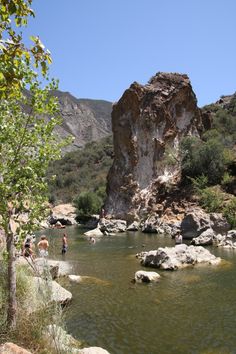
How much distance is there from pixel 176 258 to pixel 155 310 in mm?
10464

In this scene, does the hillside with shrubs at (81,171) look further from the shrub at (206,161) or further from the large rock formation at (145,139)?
the shrub at (206,161)

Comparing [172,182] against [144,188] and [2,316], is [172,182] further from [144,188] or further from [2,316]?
[2,316]

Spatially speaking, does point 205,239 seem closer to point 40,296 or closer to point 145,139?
point 40,296

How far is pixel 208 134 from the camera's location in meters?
69.0

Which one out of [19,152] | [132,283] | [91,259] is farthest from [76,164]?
[19,152]

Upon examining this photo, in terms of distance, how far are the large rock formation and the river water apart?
3750 centimetres

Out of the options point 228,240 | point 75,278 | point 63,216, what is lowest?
point 75,278

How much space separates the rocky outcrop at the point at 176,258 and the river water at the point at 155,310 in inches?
32.7

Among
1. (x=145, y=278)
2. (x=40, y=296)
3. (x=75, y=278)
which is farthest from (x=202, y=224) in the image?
(x=40, y=296)

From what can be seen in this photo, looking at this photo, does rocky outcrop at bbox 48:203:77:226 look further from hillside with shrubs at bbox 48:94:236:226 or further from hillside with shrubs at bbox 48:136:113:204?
hillside with shrubs at bbox 48:136:113:204

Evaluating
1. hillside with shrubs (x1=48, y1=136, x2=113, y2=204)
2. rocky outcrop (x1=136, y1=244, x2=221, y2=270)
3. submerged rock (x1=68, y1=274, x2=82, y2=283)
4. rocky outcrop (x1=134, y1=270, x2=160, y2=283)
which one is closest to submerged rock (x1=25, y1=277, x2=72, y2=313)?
submerged rock (x1=68, y1=274, x2=82, y2=283)

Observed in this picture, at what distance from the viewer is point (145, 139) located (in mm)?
65000

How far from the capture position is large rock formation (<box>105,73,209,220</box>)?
63603mm

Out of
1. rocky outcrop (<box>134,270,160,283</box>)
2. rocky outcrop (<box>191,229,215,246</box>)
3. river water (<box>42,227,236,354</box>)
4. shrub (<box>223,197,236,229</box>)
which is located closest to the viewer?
river water (<box>42,227,236,354</box>)
